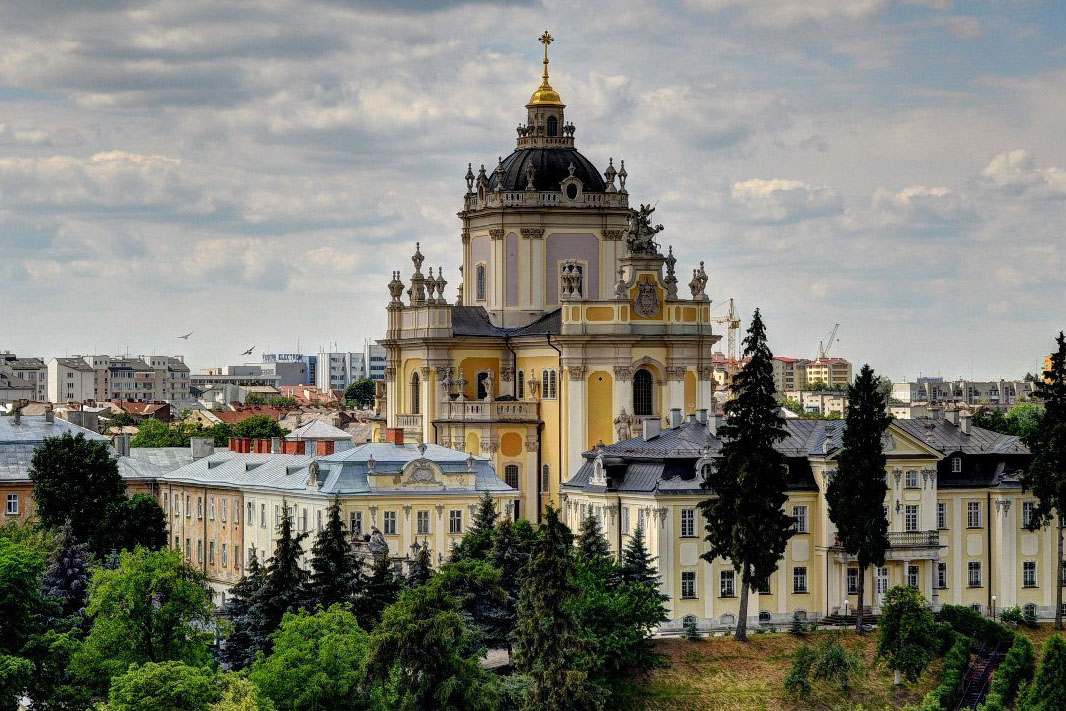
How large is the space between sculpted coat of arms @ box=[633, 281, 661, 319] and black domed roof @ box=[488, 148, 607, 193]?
7432 mm

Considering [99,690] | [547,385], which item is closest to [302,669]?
[99,690]

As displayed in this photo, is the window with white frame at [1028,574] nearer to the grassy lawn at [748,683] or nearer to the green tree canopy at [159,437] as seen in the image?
the grassy lawn at [748,683]

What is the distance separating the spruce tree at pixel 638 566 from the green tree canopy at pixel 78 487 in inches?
969

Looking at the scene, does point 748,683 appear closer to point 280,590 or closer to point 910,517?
point 910,517

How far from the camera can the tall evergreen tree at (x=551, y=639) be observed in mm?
70500

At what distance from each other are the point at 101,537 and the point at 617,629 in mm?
27449

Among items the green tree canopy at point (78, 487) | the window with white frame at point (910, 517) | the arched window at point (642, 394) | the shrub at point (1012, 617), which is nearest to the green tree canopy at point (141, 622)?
the green tree canopy at point (78, 487)

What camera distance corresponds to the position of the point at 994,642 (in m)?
84.2

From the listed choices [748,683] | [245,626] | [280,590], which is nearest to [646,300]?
[748,683]

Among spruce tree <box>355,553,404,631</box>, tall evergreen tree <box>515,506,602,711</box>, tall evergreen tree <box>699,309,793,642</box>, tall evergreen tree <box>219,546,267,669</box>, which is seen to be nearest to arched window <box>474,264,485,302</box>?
tall evergreen tree <box>699,309,793,642</box>

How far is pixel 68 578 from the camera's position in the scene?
272 feet

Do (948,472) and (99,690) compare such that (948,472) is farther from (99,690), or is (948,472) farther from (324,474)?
(99,690)

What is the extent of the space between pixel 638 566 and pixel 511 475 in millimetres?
24303

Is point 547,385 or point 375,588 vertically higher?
point 547,385
